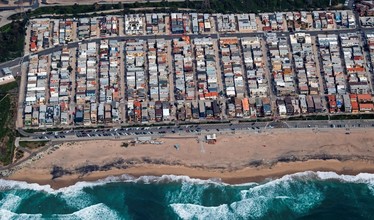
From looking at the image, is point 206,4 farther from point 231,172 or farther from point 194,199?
point 194,199

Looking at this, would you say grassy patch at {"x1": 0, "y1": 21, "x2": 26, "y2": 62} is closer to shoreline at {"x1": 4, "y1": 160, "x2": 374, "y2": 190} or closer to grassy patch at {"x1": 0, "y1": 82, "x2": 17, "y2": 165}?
grassy patch at {"x1": 0, "y1": 82, "x2": 17, "y2": 165}

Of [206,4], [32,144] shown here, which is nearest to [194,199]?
[32,144]

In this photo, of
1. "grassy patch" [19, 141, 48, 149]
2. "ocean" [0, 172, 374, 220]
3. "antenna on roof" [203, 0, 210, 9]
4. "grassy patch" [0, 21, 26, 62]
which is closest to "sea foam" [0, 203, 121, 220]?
"ocean" [0, 172, 374, 220]

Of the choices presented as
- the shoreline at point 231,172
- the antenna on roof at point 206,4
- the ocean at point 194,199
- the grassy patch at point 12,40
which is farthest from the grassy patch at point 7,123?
the antenna on roof at point 206,4

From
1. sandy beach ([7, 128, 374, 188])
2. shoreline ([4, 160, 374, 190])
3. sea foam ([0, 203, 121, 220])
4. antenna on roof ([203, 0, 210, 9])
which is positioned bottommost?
sea foam ([0, 203, 121, 220])

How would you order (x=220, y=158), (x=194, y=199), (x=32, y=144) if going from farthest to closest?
(x=32, y=144), (x=220, y=158), (x=194, y=199)

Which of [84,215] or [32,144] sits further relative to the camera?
[32,144]

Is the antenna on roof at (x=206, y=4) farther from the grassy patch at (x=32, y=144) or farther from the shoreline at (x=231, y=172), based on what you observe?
the grassy patch at (x=32, y=144)

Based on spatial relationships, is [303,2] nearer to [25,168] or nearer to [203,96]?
[203,96]
